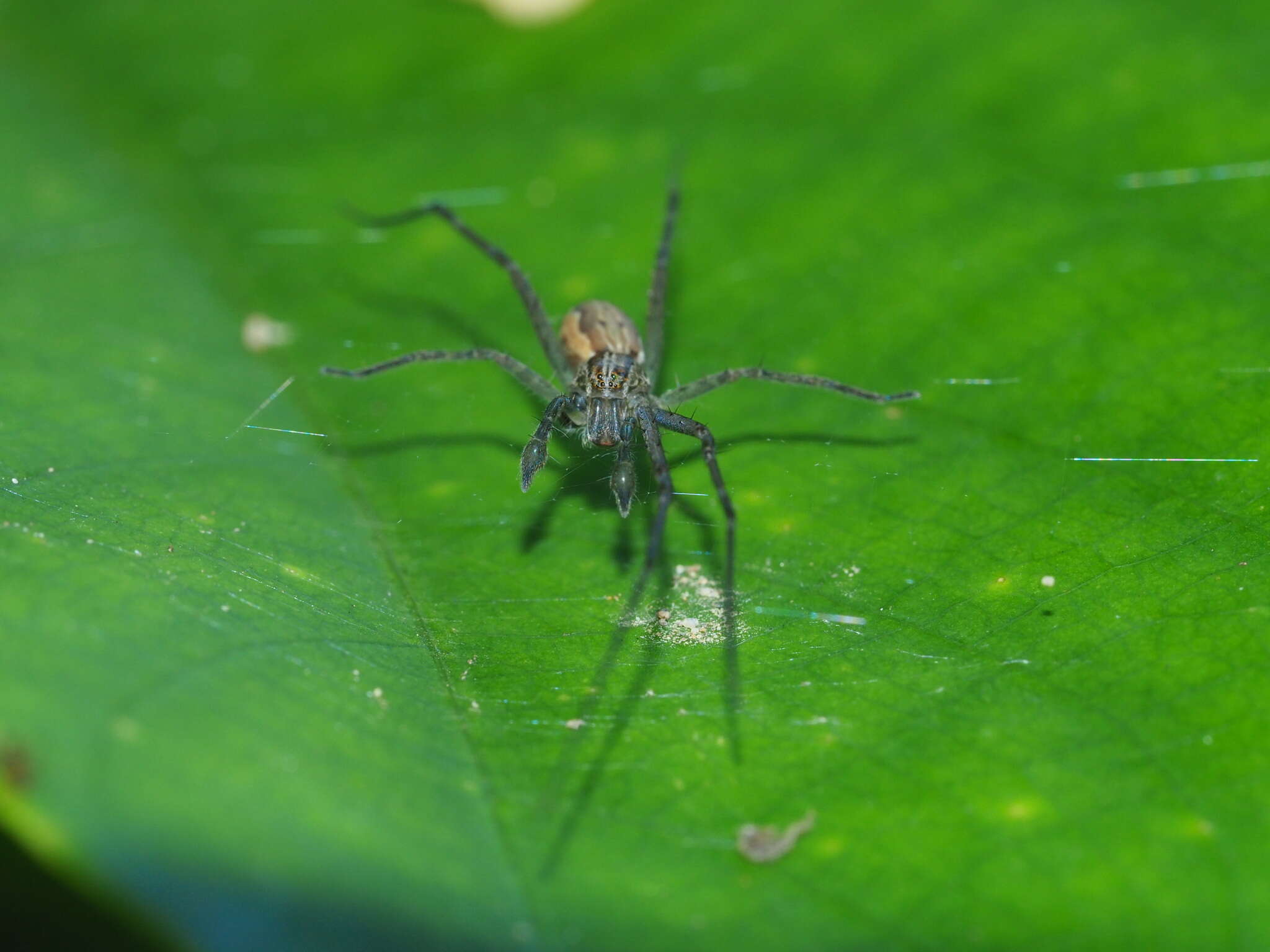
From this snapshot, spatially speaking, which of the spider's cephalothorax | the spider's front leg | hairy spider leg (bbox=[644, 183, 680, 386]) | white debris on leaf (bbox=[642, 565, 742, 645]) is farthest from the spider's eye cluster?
white debris on leaf (bbox=[642, 565, 742, 645])

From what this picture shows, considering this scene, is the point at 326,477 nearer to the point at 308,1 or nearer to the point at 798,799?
the point at 798,799

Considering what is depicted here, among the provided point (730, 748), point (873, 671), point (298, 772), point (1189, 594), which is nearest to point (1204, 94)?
point (1189, 594)

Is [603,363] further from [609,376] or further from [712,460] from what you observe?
[712,460]

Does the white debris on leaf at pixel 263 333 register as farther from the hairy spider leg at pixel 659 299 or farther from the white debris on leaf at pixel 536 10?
the white debris on leaf at pixel 536 10

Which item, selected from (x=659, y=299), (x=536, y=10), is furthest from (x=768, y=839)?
(x=536, y=10)

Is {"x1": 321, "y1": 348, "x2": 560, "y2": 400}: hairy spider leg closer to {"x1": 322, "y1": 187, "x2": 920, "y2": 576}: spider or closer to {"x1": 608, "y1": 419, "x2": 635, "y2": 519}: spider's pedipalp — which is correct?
{"x1": 322, "y1": 187, "x2": 920, "y2": 576}: spider

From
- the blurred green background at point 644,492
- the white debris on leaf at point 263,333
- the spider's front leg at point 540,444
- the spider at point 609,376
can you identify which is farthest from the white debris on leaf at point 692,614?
the white debris on leaf at point 263,333

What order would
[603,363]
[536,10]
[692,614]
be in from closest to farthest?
[692,614] < [603,363] < [536,10]
